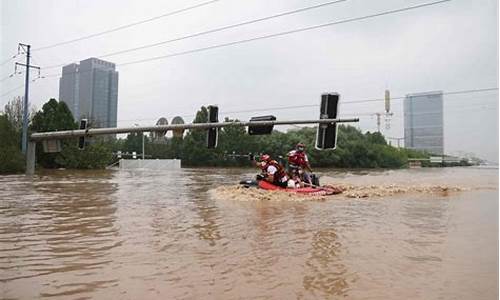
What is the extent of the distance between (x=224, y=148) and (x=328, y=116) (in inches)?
1438

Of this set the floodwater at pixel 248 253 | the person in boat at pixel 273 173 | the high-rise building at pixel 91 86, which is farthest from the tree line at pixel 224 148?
the floodwater at pixel 248 253

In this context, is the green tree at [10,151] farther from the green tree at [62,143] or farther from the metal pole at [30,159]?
the green tree at [62,143]

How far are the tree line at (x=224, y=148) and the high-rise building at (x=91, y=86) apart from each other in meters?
6.09

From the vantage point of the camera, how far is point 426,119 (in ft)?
16.6

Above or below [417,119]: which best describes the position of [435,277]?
below

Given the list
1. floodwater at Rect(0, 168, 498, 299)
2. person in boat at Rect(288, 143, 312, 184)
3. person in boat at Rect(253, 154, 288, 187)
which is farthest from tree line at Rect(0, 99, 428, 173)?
floodwater at Rect(0, 168, 498, 299)

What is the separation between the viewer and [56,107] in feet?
116

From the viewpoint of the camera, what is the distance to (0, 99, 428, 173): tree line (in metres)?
25.9

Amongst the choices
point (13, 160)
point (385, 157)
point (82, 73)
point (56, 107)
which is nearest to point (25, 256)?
point (82, 73)

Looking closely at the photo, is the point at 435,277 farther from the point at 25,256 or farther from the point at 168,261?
the point at 25,256

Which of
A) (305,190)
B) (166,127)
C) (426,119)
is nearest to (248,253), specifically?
(426,119)

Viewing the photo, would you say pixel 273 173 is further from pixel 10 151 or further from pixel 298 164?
pixel 10 151

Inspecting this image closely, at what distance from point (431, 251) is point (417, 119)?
5.36 feet

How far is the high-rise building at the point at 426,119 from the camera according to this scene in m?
4.77
